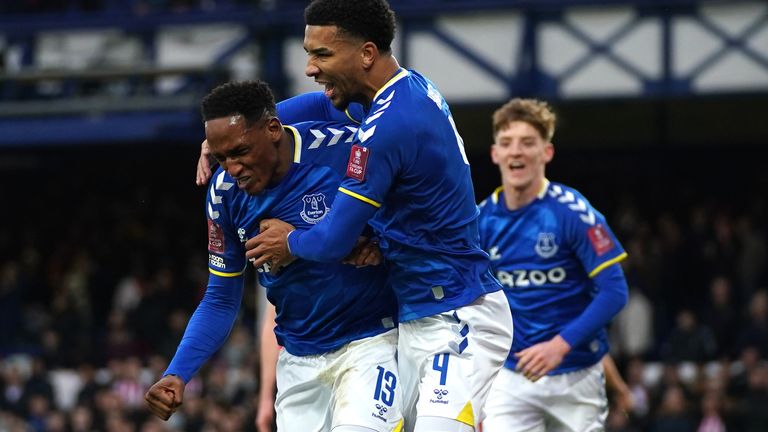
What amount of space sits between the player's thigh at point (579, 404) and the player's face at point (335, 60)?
2.74 m

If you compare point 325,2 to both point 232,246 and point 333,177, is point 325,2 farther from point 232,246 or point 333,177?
point 232,246

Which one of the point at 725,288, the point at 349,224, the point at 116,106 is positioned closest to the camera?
the point at 349,224

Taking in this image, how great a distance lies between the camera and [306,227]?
19.6 feet

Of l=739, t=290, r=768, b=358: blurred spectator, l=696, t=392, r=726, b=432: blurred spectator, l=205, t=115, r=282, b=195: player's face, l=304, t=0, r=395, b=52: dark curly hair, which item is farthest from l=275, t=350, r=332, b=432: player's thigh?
l=739, t=290, r=768, b=358: blurred spectator

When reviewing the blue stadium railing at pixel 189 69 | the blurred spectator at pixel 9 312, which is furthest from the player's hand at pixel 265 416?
the blurred spectator at pixel 9 312

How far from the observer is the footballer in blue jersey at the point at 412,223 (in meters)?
5.51

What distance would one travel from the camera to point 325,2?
5676mm

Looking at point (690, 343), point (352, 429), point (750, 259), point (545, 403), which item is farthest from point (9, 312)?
point (352, 429)

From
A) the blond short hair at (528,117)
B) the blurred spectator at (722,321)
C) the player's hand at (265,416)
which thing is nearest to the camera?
the player's hand at (265,416)

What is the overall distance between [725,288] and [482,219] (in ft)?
24.5

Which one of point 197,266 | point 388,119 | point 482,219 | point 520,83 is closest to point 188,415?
point 197,266

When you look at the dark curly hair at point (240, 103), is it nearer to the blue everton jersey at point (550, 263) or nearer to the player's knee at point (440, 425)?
the player's knee at point (440, 425)

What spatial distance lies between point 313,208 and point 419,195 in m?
0.56

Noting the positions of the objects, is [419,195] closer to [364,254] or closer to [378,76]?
[364,254]
